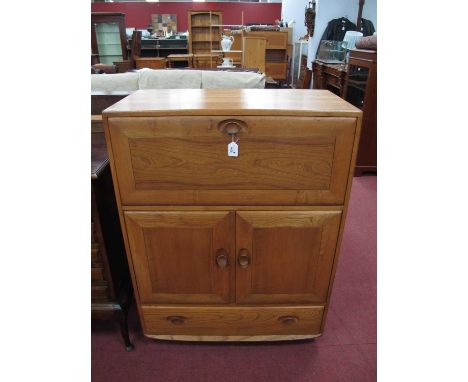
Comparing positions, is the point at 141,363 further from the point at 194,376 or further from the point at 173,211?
the point at 173,211

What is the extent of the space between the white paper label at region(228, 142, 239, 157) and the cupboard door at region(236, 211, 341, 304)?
191 millimetres

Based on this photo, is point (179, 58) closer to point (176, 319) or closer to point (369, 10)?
point (369, 10)

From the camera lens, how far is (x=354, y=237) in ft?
6.33

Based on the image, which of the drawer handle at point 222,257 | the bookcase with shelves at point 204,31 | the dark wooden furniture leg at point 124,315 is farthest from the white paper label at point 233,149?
the bookcase with shelves at point 204,31

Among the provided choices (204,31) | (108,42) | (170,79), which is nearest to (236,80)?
(170,79)

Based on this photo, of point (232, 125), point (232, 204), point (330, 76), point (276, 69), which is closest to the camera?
point (232, 125)

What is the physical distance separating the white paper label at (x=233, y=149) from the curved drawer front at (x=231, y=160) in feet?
0.03

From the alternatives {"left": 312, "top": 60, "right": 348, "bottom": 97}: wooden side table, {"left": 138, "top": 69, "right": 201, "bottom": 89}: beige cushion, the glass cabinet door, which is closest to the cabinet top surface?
{"left": 138, "top": 69, "right": 201, "bottom": 89}: beige cushion

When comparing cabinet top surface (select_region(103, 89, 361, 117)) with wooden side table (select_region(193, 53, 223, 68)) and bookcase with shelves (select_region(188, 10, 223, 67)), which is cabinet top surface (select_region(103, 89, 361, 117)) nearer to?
wooden side table (select_region(193, 53, 223, 68))

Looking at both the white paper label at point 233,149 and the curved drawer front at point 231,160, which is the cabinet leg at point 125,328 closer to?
the curved drawer front at point 231,160

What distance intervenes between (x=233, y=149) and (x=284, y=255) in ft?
1.33

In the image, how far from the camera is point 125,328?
1.19 meters

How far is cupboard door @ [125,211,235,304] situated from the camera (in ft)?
3.13

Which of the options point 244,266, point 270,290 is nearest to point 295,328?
point 270,290
